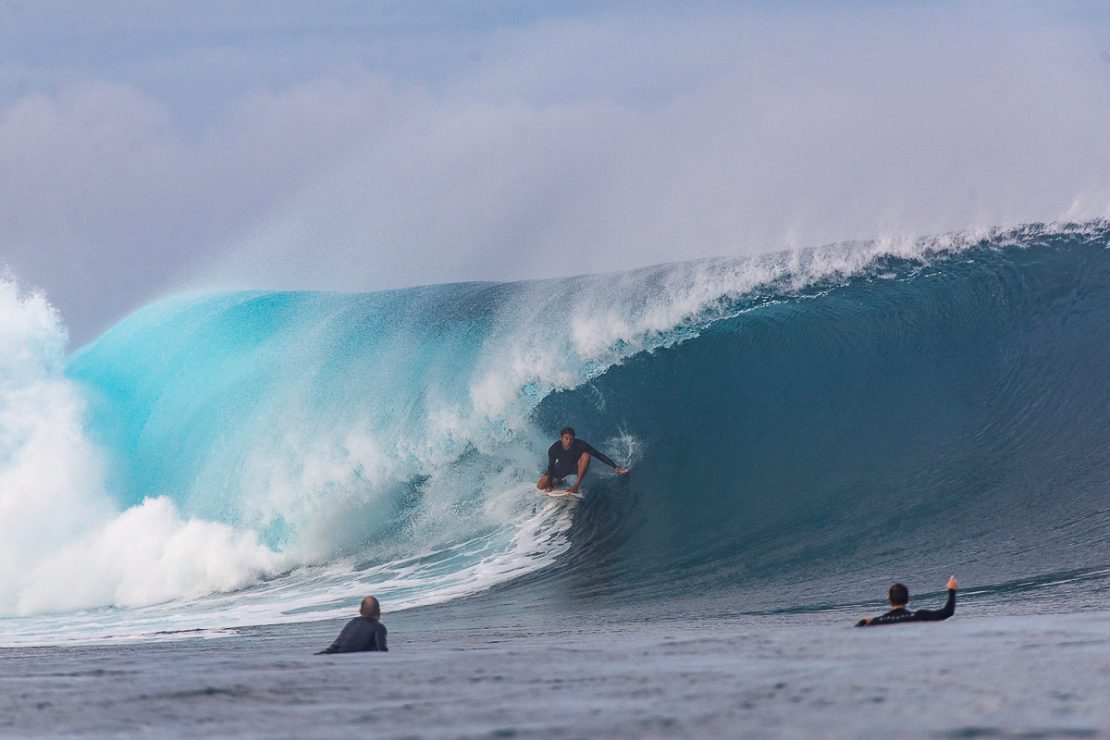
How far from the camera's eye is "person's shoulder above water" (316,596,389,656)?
5566 mm

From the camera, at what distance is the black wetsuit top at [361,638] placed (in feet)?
18.3

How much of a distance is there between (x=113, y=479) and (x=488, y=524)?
5.31 m

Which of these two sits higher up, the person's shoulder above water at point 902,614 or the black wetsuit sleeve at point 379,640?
the black wetsuit sleeve at point 379,640

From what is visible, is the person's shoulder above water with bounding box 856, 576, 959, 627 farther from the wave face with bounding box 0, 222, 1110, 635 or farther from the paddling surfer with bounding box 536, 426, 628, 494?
the paddling surfer with bounding box 536, 426, 628, 494

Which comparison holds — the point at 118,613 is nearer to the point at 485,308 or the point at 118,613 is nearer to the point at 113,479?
the point at 113,479

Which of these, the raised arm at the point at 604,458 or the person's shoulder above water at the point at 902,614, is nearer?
the person's shoulder above water at the point at 902,614

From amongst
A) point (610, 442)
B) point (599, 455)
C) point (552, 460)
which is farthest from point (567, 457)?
point (610, 442)

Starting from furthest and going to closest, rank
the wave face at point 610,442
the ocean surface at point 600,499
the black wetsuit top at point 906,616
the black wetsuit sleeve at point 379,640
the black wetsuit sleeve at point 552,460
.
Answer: the black wetsuit sleeve at point 552,460 → the wave face at point 610,442 → the black wetsuit sleeve at point 379,640 → the black wetsuit top at point 906,616 → the ocean surface at point 600,499

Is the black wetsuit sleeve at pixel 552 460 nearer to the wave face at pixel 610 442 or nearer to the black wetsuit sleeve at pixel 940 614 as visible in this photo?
the wave face at pixel 610 442

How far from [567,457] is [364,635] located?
5835 millimetres

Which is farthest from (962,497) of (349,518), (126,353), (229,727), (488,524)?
(126,353)

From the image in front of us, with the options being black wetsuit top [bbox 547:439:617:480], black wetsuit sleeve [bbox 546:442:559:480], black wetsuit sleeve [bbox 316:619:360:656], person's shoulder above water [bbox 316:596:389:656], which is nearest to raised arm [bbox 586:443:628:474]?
black wetsuit top [bbox 547:439:617:480]

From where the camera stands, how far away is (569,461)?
37.3 ft

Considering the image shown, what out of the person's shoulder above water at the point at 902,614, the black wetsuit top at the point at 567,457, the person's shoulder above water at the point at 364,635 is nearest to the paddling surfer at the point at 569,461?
the black wetsuit top at the point at 567,457
